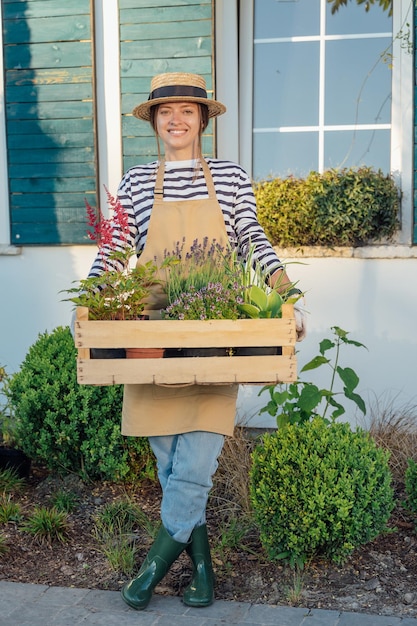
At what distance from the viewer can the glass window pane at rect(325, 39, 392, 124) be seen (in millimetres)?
5172

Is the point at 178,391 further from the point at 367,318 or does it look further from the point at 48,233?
the point at 48,233

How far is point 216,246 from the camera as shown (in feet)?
9.91

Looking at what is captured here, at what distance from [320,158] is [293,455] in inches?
101

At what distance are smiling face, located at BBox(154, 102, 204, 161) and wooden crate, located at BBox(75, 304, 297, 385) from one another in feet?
2.49

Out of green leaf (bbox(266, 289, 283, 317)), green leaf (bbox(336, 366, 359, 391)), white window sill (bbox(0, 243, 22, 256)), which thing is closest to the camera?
green leaf (bbox(266, 289, 283, 317))

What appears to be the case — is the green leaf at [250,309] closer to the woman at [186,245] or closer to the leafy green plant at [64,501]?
the woman at [186,245]

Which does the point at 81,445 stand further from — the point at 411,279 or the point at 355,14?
the point at 355,14

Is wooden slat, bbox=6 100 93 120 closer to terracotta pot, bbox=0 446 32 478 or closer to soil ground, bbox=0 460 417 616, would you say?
terracotta pot, bbox=0 446 32 478

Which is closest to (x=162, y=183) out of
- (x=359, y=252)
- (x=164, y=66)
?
(x=359, y=252)

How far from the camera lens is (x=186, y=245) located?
304cm

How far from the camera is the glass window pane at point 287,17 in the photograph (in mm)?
5230

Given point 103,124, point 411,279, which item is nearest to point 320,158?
point 411,279

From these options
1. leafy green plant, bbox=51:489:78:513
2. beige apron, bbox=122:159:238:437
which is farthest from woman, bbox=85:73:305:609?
leafy green plant, bbox=51:489:78:513

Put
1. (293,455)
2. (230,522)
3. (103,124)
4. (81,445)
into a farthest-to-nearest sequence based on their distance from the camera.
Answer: (103,124), (81,445), (230,522), (293,455)
